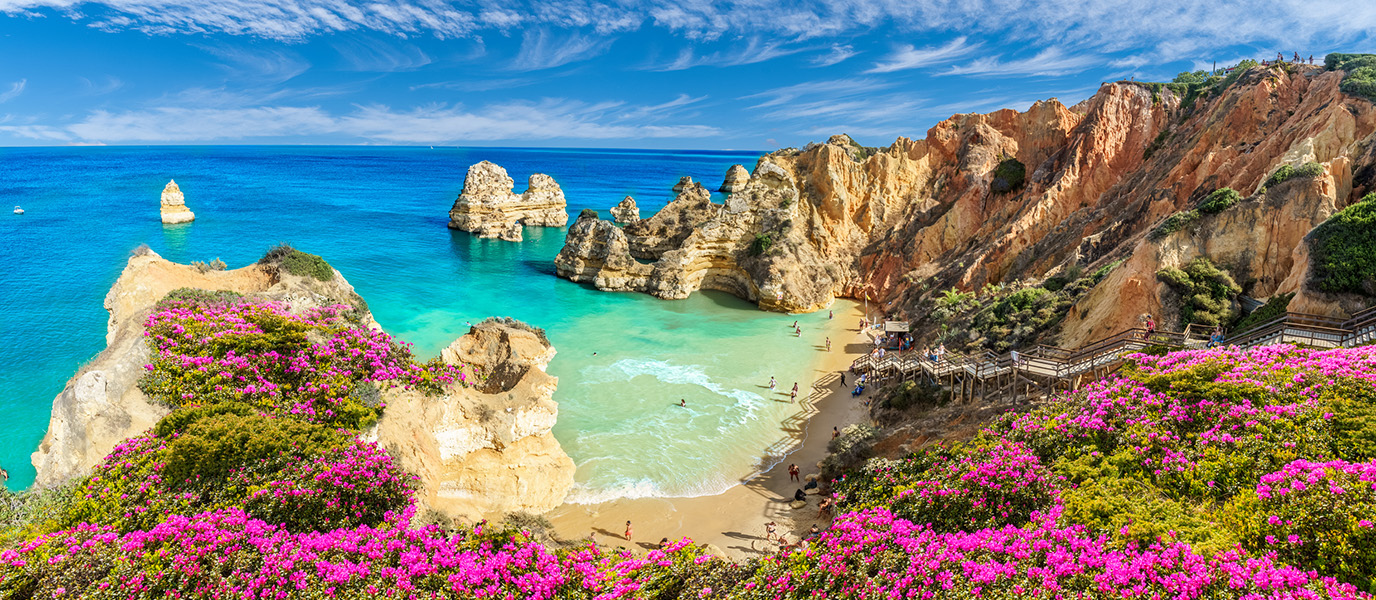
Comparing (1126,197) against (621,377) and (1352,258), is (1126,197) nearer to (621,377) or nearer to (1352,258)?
(1352,258)

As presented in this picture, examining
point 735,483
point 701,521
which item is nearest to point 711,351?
point 735,483

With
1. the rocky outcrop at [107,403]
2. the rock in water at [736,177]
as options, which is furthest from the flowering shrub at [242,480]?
the rock in water at [736,177]

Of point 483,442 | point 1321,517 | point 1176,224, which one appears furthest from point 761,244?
point 1321,517

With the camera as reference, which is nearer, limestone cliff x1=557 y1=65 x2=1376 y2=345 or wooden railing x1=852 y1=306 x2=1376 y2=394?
wooden railing x1=852 y1=306 x2=1376 y2=394

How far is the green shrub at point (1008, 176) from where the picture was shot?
1635 inches

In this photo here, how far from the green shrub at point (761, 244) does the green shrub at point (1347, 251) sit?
2720cm

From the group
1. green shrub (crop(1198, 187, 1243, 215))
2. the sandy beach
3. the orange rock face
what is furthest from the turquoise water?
green shrub (crop(1198, 187, 1243, 215))

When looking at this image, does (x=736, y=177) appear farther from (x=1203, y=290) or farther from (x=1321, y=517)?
(x=1321, y=517)

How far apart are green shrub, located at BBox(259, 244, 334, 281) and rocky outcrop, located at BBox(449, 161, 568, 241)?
41.6 m

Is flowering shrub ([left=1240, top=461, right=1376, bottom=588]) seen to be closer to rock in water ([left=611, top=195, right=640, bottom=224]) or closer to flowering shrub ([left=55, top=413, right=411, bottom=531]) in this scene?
flowering shrub ([left=55, top=413, right=411, bottom=531])

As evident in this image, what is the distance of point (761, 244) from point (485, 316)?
18864 mm

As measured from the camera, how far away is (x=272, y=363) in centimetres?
1476

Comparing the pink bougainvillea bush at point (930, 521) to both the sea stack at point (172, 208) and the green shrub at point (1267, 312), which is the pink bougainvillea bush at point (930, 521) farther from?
the sea stack at point (172, 208)

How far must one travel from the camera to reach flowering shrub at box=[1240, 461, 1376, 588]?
7574 millimetres
